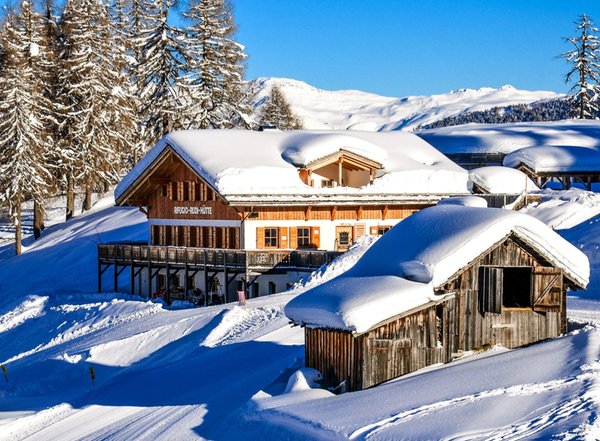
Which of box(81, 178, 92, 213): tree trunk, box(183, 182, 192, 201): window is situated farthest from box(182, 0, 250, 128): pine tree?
box(183, 182, 192, 201): window

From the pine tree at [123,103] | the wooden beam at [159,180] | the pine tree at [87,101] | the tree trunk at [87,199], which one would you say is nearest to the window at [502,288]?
the wooden beam at [159,180]

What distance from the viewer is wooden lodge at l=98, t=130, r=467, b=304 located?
39906mm

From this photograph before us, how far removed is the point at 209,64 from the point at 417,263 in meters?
44.1

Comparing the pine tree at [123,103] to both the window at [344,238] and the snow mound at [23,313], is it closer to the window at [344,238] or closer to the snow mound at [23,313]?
the snow mound at [23,313]

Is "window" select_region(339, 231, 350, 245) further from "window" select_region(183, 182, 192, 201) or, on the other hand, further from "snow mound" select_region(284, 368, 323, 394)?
"snow mound" select_region(284, 368, 323, 394)

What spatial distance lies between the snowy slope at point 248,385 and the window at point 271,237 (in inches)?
212

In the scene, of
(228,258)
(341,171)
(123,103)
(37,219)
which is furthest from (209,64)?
(228,258)

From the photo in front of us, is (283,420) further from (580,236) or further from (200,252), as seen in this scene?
(200,252)

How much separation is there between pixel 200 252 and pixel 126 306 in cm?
399

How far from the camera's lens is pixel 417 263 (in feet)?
65.1

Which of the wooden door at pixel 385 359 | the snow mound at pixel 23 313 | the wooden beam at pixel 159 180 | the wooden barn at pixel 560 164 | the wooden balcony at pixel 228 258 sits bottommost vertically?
the snow mound at pixel 23 313

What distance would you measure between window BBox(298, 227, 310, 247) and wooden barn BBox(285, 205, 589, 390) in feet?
67.5

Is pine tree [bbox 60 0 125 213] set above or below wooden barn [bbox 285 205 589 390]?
above

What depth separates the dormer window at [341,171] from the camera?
4300 cm
